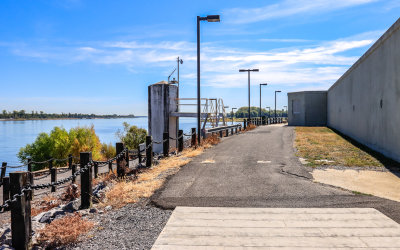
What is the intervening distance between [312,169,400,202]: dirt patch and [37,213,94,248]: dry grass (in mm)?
5684

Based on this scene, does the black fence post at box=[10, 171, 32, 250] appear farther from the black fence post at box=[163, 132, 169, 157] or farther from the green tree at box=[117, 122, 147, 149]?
the green tree at box=[117, 122, 147, 149]

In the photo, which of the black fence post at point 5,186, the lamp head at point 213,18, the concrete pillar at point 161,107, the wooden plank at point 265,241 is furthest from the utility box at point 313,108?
the wooden plank at point 265,241

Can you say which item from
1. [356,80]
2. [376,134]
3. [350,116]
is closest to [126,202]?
[376,134]

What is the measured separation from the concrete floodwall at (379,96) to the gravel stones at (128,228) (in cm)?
935

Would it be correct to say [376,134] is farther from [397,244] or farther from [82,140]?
[82,140]

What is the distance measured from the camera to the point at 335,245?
3.96 metres

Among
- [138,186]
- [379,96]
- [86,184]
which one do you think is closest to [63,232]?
[86,184]


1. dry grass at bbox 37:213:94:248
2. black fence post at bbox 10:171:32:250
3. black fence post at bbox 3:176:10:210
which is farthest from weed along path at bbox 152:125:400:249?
black fence post at bbox 3:176:10:210

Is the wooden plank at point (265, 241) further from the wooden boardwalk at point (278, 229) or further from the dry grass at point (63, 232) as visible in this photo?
the dry grass at point (63, 232)

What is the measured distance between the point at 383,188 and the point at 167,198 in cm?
509

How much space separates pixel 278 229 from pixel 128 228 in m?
2.36

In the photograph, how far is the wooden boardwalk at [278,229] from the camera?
3.99 metres

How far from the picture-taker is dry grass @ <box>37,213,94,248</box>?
14.3 feet

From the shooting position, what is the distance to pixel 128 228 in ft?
15.8
